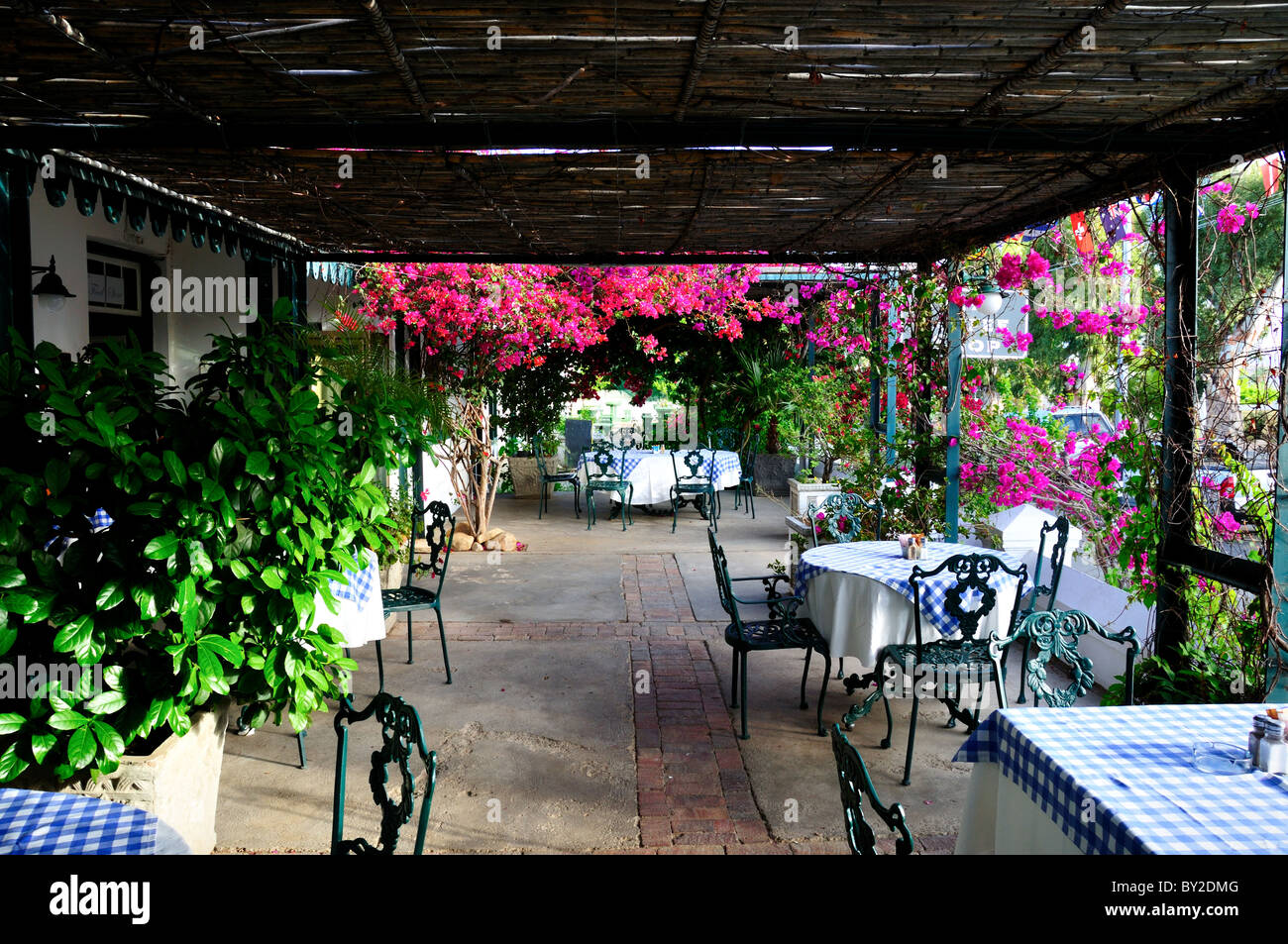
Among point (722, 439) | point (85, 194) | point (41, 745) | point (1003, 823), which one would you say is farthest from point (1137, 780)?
point (722, 439)

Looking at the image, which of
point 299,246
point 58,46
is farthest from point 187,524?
point 299,246

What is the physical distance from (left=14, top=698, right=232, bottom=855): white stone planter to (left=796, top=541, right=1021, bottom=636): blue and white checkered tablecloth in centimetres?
274

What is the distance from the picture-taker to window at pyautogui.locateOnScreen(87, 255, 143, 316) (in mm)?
6445

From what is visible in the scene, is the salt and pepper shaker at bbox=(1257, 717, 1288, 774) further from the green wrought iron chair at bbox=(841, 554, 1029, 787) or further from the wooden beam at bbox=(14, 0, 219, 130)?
the wooden beam at bbox=(14, 0, 219, 130)

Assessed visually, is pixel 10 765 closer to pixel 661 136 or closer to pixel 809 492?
pixel 661 136

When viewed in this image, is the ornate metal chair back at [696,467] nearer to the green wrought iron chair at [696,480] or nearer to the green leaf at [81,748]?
the green wrought iron chair at [696,480]

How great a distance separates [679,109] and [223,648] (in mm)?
2414

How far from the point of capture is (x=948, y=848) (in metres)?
3.29

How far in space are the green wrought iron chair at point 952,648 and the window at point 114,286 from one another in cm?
561

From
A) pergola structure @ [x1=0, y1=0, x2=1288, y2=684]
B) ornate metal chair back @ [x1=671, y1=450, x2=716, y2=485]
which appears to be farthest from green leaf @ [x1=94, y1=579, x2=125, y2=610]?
ornate metal chair back @ [x1=671, y1=450, x2=716, y2=485]

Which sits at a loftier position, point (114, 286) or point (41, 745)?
point (114, 286)

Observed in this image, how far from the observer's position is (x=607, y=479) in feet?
35.6

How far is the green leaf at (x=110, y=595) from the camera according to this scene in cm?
287

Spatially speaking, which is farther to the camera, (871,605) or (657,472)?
(657,472)
